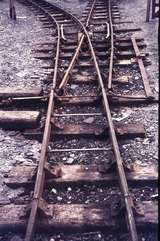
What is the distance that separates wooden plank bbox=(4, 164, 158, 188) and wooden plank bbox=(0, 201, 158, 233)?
43cm

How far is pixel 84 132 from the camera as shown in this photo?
19.5 feet

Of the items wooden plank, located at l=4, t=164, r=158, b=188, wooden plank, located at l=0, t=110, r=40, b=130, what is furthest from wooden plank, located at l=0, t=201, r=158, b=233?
wooden plank, located at l=0, t=110, r=40, b=130

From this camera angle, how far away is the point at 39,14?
14758 mm

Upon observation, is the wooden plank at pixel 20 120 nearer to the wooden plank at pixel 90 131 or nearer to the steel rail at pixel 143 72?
the wooden plank at pixel 90 131

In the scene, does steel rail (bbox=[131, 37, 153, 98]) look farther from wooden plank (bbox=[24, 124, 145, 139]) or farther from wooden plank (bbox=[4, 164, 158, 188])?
wooden plank (bbox=[4, 164, 158, 188])

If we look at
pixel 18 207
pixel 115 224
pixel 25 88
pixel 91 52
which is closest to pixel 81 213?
pixel 115 224

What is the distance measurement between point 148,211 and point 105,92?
2982mm

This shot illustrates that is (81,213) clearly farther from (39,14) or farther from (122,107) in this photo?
(39,14)

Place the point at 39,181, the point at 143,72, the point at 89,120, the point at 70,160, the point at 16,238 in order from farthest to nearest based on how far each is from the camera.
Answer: the point at 143,72 → the point at 89,120 → the point at 70,160 → the point at 39,181 → the point at 16,238

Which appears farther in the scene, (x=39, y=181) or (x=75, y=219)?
(x=39, y=181)

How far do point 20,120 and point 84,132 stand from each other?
0.98m

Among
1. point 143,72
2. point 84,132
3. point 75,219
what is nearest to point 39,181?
point 75,219

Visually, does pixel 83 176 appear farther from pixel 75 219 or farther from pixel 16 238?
pixel 16 238

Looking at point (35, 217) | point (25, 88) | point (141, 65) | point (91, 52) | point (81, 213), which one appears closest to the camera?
point (35, 217)
